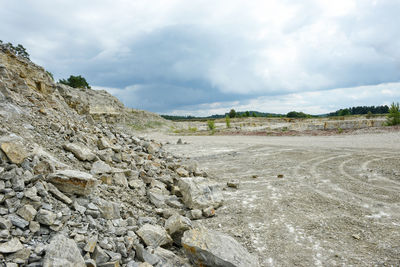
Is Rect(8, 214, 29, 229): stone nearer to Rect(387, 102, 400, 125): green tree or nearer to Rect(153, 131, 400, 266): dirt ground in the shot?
Rect(153, 131, 400, 266): dirt ground

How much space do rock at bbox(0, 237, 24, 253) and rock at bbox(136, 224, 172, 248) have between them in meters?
1.55

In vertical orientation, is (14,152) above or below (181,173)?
above

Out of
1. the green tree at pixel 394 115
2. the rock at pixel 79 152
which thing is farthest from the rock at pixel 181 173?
the green tree at pixel 394 115

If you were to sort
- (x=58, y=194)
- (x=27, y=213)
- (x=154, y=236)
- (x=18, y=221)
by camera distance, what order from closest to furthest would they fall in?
1. (x=18, y=221)
2. (x=27, y=213)
3. (x=58, y=194)
4. (x=154, y=236)

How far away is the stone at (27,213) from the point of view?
2.85 meters

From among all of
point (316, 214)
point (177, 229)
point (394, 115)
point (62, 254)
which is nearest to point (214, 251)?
point (177, 229)

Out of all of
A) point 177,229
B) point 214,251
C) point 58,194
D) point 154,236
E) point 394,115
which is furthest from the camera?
point 394,115

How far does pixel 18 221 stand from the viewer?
276 centimetres

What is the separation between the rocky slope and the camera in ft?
9.00

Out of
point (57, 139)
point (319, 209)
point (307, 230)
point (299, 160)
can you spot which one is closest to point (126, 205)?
point (57, 139)

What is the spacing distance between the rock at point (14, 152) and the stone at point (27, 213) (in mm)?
1176

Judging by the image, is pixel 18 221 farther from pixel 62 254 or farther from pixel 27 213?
pixel 62 254

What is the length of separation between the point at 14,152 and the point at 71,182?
1.08 m

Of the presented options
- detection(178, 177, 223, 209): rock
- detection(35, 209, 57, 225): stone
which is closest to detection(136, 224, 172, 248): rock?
detection(35, 209, 57, 225): stone
